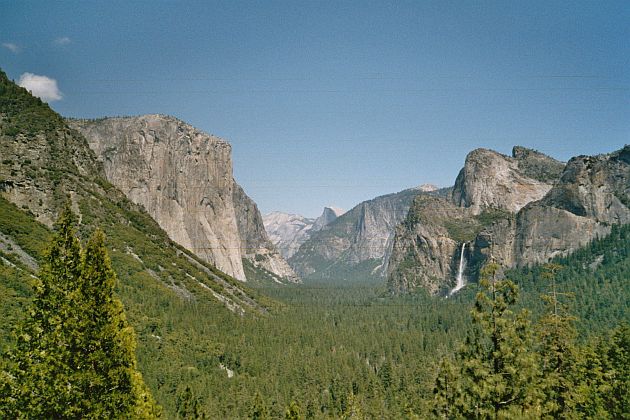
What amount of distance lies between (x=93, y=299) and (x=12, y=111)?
138 m

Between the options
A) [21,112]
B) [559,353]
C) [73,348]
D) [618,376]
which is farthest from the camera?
[21,112]

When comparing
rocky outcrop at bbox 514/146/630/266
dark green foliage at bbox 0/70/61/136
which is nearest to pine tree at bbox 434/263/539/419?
dark green foliage at bbox 0/70/61/136

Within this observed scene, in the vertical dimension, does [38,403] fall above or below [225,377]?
above

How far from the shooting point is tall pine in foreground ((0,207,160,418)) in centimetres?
1534

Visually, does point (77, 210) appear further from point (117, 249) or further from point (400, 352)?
point (400, 352)

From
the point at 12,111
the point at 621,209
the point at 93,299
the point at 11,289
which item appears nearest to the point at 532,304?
the point at 621,209

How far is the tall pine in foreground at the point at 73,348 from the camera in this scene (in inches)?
604

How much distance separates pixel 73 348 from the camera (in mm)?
15969

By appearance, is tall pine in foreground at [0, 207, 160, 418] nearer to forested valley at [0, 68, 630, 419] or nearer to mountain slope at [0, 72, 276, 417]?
forested valley at [0, 68, 630, 419]

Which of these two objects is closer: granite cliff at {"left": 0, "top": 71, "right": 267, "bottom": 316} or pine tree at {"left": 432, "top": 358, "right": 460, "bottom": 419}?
pine tree at {"left": 432, "top": 358, "right": 460, "bottom": 419}

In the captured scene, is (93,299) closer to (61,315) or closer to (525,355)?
(61,315)

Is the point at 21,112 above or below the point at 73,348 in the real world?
above

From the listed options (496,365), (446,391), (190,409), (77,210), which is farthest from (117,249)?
(496,365)

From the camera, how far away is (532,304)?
451 ft
